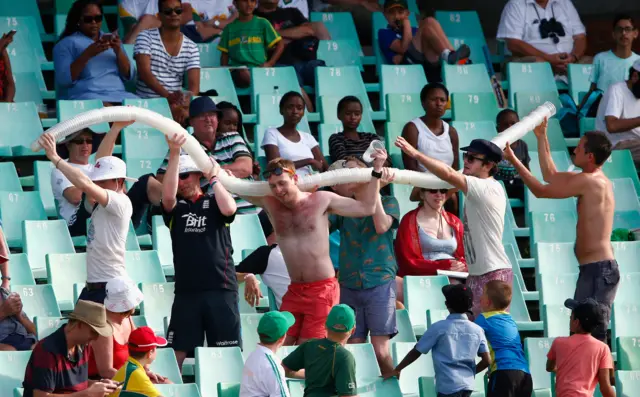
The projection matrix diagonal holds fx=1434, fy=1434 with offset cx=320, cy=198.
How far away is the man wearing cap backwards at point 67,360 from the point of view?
289 inches

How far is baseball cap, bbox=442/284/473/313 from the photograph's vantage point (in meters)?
8.30

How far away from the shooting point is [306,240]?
28.7 feet

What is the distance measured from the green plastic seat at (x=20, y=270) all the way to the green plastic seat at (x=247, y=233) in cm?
164

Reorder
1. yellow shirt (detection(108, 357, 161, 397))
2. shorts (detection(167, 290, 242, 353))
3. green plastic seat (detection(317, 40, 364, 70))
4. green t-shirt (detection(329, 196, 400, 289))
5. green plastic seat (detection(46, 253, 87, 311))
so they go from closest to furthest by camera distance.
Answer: yellow shirt (detection(108, 357, 161, 397)) → shorts (detection(167, 290, 242, 353)) → green t-shirt (detection(329, 196, 400, 289)) → green plastic seat (detection(46, 253, 87, 311)) → green plastic seat (detection(317, 40, 364, 70))

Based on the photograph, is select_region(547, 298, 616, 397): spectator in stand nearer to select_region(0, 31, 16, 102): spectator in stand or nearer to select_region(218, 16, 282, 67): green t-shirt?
select_region(218, 16, 282, 67): green t-shirt

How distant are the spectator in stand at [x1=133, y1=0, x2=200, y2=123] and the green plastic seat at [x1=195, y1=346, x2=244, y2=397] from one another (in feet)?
12.9

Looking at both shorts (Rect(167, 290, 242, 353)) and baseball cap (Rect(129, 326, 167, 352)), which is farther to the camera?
shorts (Rect(167, 290, 242, 353))

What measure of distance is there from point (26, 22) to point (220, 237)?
4715 millimetres

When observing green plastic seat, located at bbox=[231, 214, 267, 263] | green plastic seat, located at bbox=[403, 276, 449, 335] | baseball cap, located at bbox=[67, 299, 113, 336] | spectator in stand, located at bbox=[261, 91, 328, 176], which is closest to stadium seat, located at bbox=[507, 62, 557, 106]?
spectator in stand, located at bbox=[261, 91, 328, 176]

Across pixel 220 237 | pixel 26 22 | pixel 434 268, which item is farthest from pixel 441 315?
Answer: pixel 26 22

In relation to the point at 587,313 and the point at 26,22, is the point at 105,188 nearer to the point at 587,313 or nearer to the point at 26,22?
the point at 587,313

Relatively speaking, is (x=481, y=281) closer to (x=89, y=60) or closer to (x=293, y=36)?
(x=89, y=60)

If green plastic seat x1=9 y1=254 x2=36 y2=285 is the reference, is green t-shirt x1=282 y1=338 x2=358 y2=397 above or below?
below

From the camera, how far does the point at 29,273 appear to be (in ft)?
30.9
